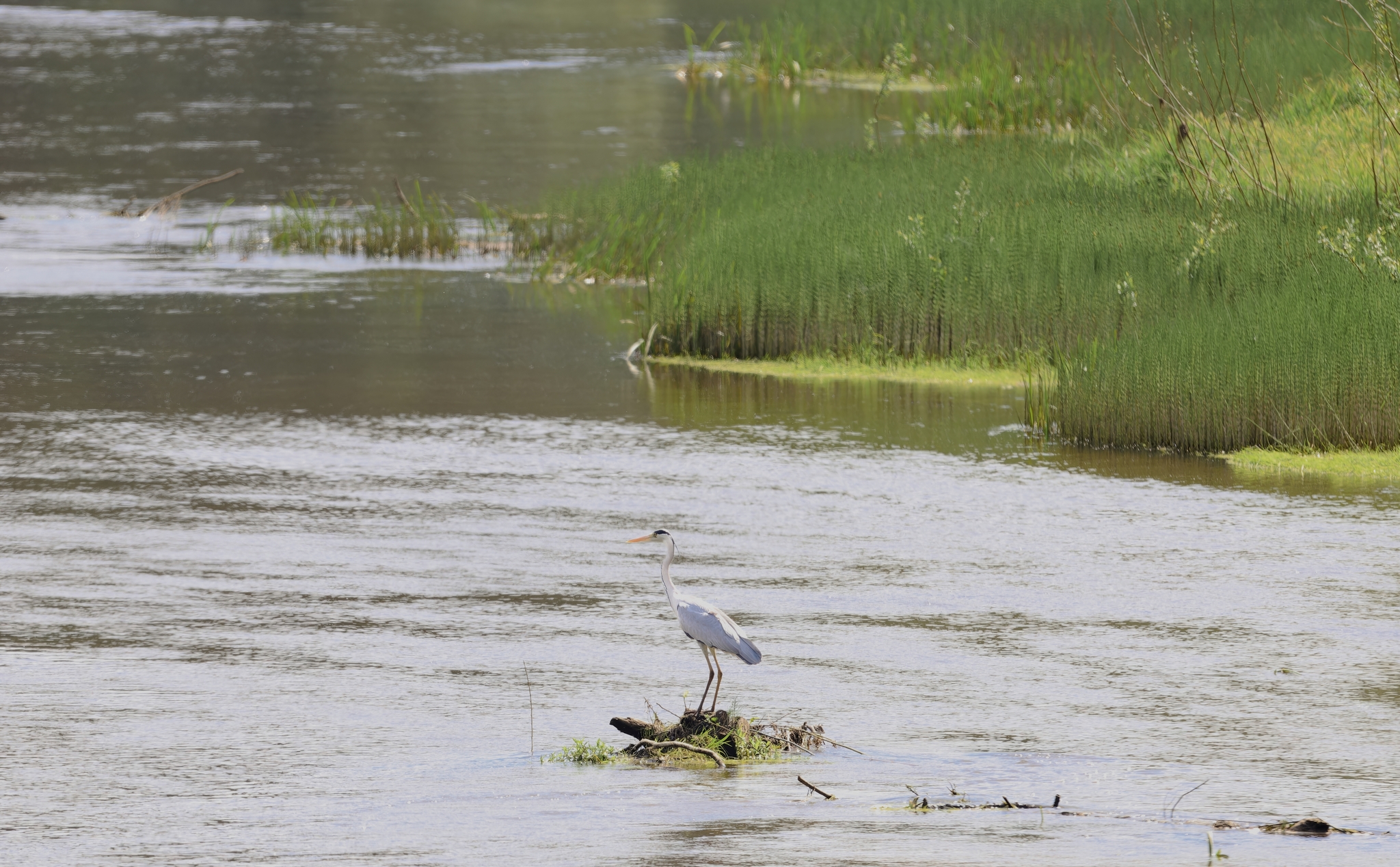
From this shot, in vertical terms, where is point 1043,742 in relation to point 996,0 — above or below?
below

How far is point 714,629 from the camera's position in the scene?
8203mm

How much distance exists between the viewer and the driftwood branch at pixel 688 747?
7852 mm

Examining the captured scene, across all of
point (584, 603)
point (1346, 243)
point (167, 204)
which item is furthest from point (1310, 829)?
point (167, 204)

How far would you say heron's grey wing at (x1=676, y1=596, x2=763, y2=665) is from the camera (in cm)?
813

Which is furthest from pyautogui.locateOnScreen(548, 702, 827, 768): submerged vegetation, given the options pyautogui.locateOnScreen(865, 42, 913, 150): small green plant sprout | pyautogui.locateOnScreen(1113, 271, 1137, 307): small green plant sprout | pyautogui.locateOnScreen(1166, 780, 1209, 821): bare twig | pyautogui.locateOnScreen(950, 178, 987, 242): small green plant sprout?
pyautogui.locateOnScreen(865, 42, 913, 150): small green plant sprout

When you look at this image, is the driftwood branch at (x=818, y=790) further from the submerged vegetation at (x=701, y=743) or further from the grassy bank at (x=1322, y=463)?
the grassy bank at (x=1322, y=463)

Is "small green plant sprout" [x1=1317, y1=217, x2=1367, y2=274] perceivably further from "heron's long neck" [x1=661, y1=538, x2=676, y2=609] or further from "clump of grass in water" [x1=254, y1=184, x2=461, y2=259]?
"clump of grass in water" [x1=254, y1=184, x2=461, y2=259]

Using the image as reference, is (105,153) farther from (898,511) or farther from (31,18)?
(31,18)

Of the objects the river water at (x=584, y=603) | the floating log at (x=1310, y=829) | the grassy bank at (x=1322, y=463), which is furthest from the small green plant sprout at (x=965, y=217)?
the floating log at (x=1310, y=829)

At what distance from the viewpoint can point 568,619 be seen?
10336mm

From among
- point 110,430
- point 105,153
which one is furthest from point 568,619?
point 105,153

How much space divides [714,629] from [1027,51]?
30.6 metres

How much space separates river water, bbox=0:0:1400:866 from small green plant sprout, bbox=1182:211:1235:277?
184cm

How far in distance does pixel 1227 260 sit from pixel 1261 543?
5416 mm
